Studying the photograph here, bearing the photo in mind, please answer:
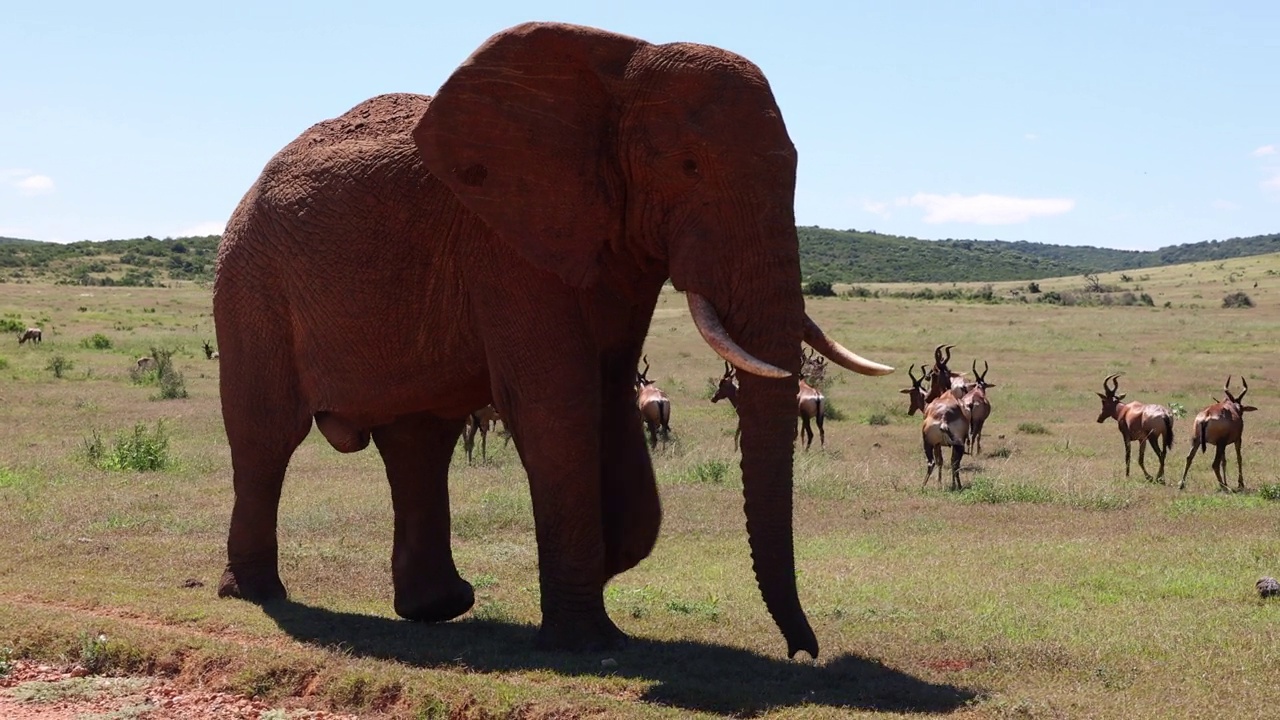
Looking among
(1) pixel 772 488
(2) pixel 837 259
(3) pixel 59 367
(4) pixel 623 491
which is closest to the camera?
(1) pixel 772 488

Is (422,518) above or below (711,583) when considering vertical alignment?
above

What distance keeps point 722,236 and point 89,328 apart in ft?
149

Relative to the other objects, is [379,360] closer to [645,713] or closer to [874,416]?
[645,713]

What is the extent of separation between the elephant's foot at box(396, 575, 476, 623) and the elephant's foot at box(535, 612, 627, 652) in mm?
1732

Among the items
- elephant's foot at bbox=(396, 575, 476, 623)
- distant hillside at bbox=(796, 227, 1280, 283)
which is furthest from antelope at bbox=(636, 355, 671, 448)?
distant hillside at bbox=(796, 227, 1280, 283)

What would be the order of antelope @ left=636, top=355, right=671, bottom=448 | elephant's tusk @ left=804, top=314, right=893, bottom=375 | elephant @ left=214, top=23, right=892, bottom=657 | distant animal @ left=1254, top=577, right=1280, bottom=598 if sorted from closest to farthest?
1. elephant @ left=214, top=23, right=892, bottom=657
2. elephant's tusk @ left=804, top=314, right=893, bottom=375
3. distant animal @ left=1254, top=577, right=1280, bottom=598
4. antelope @ left=636, top=355, right=671, bottom=448

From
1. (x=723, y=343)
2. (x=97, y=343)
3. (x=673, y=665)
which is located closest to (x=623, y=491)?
(x=673, y=665)

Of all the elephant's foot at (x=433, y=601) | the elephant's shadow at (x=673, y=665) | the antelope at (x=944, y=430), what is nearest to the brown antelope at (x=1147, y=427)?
the antelope at (x=944, y=430)

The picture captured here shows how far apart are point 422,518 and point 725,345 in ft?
12.2

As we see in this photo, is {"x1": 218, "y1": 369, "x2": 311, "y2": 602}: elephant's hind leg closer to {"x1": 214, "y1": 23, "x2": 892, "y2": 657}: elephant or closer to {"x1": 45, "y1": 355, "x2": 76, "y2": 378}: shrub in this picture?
{"x1": 214, "y1": 23, "x2": 892, "y2": 657}: elephant

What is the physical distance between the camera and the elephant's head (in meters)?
7.21

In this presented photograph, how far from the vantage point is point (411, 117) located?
9258 millimetres

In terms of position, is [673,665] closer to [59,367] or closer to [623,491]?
[623,491]

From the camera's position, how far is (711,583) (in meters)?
11.2
